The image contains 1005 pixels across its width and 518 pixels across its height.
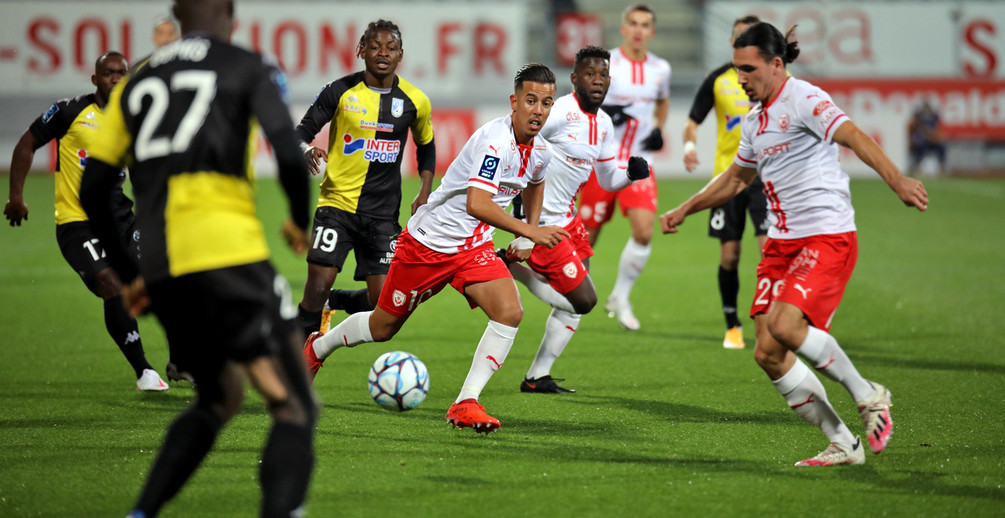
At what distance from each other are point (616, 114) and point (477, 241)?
4.13 m

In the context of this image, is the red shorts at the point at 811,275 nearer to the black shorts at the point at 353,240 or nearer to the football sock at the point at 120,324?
the black shorts at the point at 353,240

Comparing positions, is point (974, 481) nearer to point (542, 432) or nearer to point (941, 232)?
point (542, 432)

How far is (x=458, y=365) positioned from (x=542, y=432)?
2160mm

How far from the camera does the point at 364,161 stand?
23.0 feet

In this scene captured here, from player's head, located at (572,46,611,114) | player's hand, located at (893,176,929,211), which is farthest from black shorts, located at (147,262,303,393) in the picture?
player's head, located at (572,46,611,114)

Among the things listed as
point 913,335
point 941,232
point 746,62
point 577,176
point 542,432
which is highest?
point 746,62

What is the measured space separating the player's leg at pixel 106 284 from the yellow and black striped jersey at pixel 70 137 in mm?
119

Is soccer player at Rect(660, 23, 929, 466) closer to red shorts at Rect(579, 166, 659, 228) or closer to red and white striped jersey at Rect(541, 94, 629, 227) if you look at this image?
red and white striped jersey at Rect(541, 94, 629, 227)

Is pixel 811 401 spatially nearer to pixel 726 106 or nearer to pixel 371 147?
pixel 371 147

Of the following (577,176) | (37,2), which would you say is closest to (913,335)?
(577,176)

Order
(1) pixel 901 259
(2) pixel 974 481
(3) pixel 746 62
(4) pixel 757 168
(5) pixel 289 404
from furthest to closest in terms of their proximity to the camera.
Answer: (1) pixel 901 259 → (4) pixel 757 168 → (3) pixel 746 62 → (2) pixel 974 481 → (5) pixel 289 404

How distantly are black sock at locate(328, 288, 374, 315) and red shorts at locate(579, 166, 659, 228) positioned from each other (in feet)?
8.50

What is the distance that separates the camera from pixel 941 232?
16891 millimetres

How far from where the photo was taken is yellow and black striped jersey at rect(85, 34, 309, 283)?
11.3ft
